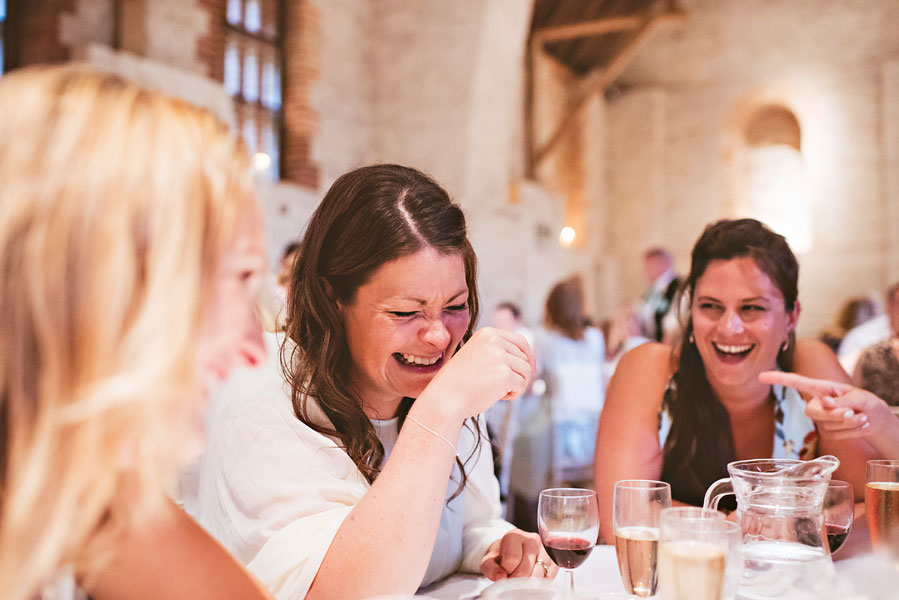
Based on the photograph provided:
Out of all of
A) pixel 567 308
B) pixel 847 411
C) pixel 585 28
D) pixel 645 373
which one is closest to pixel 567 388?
pixel 567 308

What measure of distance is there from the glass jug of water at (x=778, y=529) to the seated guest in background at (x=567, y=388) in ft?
9.76

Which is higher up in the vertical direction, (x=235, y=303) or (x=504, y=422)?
(x=235, y=303)

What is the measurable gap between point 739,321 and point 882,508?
66cm

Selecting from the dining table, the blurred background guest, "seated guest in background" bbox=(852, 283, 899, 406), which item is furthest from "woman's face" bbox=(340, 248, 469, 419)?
"seated guest in background" bbox=(852, 283, 899, 406)

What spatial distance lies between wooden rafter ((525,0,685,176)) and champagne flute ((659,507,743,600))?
31.7 feet

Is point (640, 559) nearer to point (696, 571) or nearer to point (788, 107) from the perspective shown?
point (696, 571)

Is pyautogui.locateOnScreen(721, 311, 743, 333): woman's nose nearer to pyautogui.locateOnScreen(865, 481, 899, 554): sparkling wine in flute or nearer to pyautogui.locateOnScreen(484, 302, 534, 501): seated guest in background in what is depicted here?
pyautogui.locateOnScreen(865, 481, 899, 554): sparkling wine in flute

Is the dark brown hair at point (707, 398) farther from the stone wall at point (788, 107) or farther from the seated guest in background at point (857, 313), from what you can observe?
the stone wall at point (788, 107)

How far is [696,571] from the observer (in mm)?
892

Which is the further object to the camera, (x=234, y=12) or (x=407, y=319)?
(x=234, y=12)

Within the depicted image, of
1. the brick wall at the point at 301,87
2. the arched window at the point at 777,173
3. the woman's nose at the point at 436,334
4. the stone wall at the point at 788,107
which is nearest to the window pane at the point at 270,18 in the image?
the brick wall at the point at 301,87

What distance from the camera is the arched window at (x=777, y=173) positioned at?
11.5 metres

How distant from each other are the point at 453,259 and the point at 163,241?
31.6 inches

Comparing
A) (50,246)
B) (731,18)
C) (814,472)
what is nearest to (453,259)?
(814,472)
